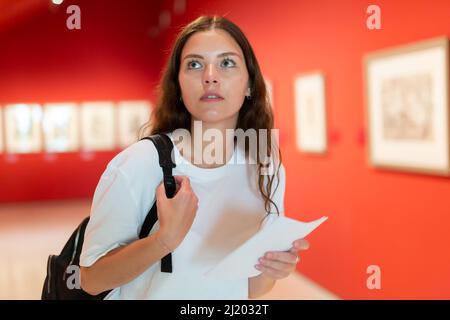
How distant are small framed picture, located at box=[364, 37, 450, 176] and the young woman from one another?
197 cm

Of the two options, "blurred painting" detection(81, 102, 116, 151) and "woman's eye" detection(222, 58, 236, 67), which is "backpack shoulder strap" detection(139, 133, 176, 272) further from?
"blurred painting" detection(81, 102, 116, 151)

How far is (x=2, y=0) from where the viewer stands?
8.17m

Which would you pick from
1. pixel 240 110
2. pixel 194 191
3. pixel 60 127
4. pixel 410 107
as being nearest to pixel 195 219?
pixel 194 191

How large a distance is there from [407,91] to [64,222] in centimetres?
614

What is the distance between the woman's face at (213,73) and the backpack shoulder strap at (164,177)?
0.33 feet

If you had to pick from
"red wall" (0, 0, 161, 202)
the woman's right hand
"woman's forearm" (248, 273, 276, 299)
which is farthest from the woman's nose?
"red wall" (0, 0, 161, 202)

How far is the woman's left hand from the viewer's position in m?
1.19

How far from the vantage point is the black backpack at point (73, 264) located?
3.82ft

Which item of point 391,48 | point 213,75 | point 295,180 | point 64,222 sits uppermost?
point 391,48

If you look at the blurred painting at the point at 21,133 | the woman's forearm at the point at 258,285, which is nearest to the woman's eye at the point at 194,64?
the woman's forearm at the point at 258,285

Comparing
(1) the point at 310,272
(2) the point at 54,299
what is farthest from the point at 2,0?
(2) the point at 54,299

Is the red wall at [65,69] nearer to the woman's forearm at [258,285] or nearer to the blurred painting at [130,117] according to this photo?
the blurred painting at [130,117]

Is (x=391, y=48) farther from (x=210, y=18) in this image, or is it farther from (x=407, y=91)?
(x=210, y=18)

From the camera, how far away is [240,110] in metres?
1.35
